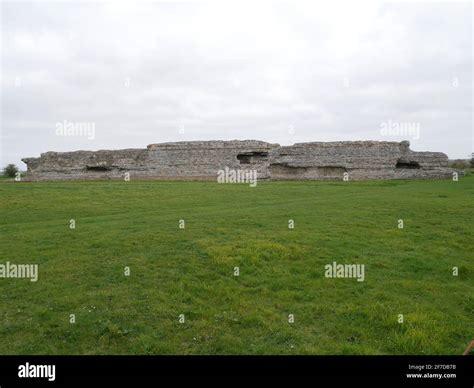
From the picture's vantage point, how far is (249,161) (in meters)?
43.4

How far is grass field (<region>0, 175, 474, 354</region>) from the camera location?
7883mm

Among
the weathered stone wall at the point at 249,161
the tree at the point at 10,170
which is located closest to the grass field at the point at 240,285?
the weathered stone wall at the point at 249,161

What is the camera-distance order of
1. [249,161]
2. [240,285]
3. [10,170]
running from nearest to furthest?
[240,285]
[249,161]
[10,170]

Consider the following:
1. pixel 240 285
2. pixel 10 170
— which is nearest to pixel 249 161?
pixel 10 170

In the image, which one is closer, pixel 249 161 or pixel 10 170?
pixel 249 161

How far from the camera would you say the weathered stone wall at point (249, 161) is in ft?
132

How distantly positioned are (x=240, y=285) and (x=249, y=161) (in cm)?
3352

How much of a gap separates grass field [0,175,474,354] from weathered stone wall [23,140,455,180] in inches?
867

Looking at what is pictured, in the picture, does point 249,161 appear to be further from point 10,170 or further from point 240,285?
point 240,285

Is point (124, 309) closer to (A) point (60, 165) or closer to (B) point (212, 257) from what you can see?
(B) point (212, 257)

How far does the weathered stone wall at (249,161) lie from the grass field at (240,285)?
22.0m

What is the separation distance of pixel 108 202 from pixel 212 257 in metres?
13.1

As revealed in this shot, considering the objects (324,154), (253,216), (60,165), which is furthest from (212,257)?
(60,165)

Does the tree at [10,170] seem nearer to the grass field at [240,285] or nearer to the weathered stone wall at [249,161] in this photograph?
the weathered stone wall at [249,161]
